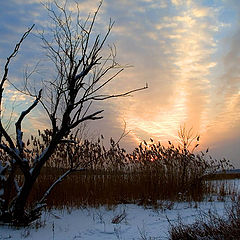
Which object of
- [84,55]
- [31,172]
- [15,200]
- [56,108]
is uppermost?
[84,55]

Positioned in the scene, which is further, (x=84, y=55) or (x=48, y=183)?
(x=48, y=183)

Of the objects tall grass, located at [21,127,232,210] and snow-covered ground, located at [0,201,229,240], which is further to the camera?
tall grass, located at [21,127,232,210]

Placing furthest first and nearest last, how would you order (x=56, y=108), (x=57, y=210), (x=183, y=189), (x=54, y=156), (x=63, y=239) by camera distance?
(x=183, y=189) < (x=54, y=156) < (x=57, y=210) < (x=56, y=108) < (x=63, y=239)

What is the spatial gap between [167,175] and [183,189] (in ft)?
2.04

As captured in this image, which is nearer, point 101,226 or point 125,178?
point 101,226

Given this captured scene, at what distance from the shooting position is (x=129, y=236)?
171 inches

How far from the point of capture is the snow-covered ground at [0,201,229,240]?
4348mm

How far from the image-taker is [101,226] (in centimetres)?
502

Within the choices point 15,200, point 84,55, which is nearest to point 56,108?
point 84,55

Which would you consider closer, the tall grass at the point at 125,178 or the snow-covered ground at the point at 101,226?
the snow-covered ground at the point at 101,226

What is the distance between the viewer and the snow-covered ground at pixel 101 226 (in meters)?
4.35

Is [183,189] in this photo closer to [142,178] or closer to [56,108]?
[142,178]

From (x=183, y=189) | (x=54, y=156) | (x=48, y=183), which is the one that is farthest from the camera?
(x=183, y=189)

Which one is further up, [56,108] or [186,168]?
[56,108]
